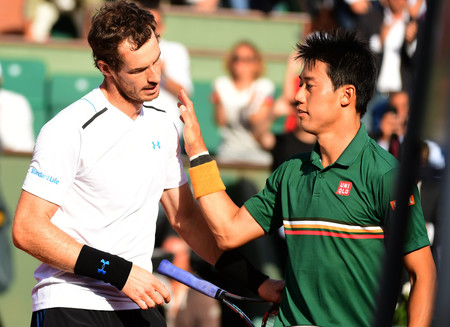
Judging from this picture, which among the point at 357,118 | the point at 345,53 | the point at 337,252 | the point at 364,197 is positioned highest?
the point at 345,53

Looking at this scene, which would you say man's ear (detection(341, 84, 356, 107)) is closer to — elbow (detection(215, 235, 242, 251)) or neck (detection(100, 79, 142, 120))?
elbow (detection(215, 235, 242, 251))

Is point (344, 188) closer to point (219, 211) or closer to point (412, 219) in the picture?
point (412, 219)

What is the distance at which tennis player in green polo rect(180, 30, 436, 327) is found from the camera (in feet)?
9.54

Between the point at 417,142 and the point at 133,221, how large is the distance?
1.95 m

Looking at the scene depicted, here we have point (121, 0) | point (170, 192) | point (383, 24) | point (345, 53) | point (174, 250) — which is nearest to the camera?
point (345, 53)

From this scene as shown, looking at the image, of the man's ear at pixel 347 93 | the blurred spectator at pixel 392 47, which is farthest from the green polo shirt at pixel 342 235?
the blurred spectator at pixel 392 47

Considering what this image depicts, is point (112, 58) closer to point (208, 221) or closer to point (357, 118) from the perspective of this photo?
point (208, 221)

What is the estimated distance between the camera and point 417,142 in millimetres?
1524

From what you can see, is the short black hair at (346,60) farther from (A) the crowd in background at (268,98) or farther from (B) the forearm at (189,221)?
(A) the crowd in background at (268,98)

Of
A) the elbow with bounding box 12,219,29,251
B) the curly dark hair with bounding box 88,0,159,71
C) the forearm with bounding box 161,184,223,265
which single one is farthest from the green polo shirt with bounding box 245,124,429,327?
the elbow with bounding box 12,219,29,251

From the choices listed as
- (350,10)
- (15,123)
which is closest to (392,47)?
(350,10)

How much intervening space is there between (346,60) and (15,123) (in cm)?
535

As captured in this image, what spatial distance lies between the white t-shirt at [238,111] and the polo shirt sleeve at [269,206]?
13.1ft

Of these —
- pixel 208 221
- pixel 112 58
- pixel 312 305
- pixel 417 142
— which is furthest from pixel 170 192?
pixel 417 142
